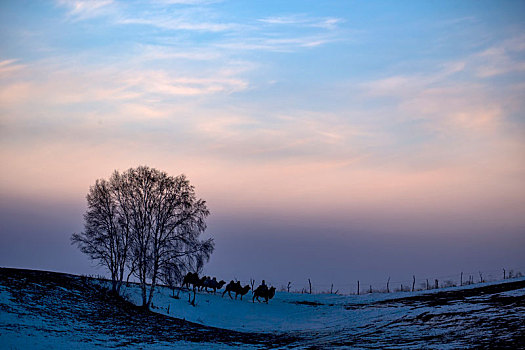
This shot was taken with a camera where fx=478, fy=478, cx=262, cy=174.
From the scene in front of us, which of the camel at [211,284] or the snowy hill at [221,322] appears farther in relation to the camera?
the camel at [211,284]

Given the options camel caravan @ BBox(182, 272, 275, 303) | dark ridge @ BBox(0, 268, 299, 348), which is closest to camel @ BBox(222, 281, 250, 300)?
camel caravan @ BBox(182, 272, 275, 303)

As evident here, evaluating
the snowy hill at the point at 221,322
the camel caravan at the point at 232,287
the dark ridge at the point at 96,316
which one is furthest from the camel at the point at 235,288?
the dark ridge at the point at 96,316

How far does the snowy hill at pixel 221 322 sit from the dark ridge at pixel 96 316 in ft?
0.22

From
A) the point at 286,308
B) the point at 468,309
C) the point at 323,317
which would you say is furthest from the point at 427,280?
the point at 468,309

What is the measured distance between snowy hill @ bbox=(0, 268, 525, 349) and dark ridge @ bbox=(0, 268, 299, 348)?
0.07 meters

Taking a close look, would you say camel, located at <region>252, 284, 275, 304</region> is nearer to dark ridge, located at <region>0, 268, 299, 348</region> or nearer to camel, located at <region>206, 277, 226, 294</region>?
camel, located at <region>206, 277, 226, 294</region>

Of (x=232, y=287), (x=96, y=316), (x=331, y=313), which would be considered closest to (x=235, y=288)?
(x=232, y=287)

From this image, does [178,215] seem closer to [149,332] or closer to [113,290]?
[113,290]

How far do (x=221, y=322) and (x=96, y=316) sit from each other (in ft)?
45.7

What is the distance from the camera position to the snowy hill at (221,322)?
26.3 metres

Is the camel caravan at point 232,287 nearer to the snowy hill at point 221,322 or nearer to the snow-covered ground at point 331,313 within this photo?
the snow-covered ground at point 331,313

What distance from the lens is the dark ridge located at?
30.1m

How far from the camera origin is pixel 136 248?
45031 millimetres

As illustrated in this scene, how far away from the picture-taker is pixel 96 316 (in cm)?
3541
